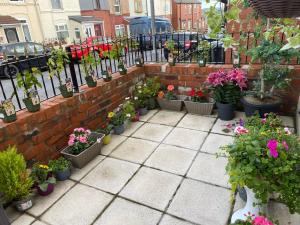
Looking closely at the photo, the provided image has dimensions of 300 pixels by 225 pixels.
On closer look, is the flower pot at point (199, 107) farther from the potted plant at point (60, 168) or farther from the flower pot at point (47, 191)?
the flower pot at point (47, 191)

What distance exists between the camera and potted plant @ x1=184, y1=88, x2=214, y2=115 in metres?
3.76

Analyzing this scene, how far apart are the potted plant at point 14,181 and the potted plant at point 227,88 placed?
2.64 meters

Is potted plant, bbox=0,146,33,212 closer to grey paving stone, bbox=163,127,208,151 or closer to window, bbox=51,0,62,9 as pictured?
grey paving stone, bbox=163,127,208,151

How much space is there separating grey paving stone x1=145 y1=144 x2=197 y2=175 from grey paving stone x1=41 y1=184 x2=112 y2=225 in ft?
2.24

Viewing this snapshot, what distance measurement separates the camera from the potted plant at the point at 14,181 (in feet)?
6.80

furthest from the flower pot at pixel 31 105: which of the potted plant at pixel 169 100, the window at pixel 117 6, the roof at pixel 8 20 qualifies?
the window at pixel 117 6

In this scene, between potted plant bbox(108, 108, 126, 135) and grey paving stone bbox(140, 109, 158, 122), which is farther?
grey paving stone bbox(140, 109, 158, 122)

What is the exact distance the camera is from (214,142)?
3.05m

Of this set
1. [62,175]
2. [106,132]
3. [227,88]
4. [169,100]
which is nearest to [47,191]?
[62,175]

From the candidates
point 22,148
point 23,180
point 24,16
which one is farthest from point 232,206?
point 24,16

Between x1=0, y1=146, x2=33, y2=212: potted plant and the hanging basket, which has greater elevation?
the hanging basket

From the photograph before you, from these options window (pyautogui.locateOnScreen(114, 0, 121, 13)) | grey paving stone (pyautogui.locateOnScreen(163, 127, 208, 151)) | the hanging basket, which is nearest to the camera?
the hanging basket

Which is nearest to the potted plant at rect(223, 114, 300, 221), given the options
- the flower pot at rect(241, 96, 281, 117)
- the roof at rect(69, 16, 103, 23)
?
the flower pot at rect(241, 96, 281, 117)

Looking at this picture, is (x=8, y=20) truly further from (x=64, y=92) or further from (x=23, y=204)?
(x=23, y=204)
